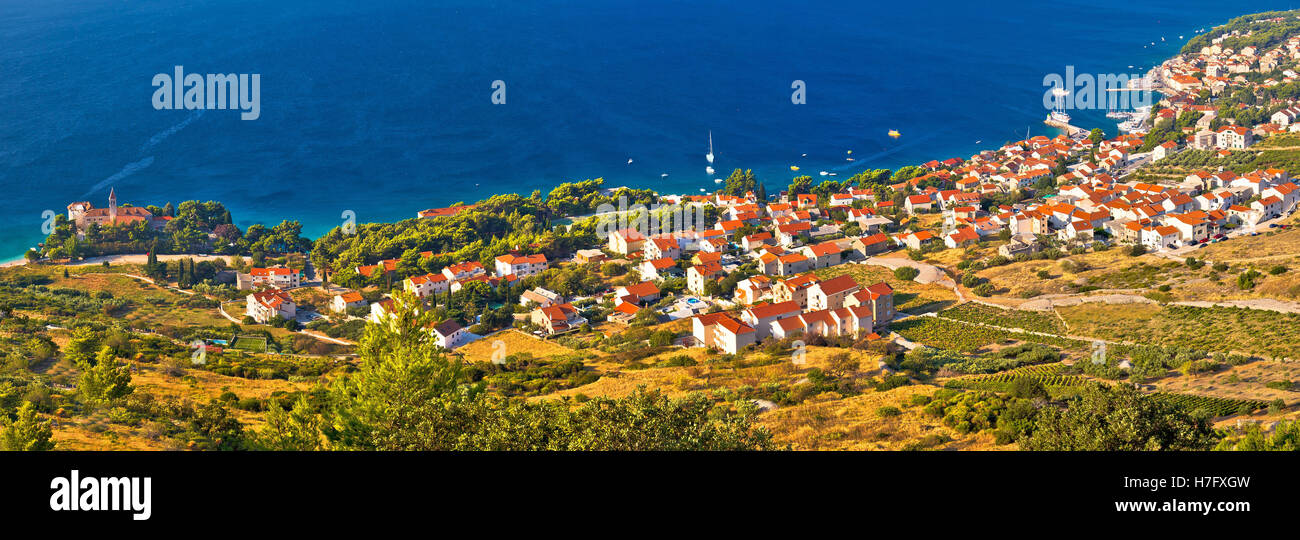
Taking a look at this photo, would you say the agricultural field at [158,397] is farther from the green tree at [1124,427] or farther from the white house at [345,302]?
the green tree at [1124,427]

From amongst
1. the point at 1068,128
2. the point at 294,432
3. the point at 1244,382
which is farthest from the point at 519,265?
the point at 1068,128

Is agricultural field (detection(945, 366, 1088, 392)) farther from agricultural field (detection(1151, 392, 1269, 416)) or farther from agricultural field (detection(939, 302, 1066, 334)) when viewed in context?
agricultural field (detection(939, 302, 1066, 334))

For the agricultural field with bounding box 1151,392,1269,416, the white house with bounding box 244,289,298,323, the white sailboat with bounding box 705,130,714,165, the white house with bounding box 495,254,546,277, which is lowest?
the agricultural field with bounding box 1151,392,1269,416

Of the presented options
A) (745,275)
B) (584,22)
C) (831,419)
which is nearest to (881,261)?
(745,275)

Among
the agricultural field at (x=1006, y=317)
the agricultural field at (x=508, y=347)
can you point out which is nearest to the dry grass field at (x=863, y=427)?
the agricultural field at (x=1006, y=317)

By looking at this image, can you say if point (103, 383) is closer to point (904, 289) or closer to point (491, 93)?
point (904, 289)

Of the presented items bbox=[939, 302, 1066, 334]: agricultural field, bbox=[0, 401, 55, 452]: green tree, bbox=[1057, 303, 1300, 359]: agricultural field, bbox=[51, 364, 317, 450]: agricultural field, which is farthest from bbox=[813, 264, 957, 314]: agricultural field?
bbox=[0, 401, 55, 452]: green tree
